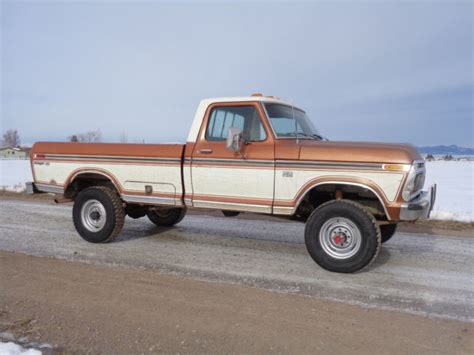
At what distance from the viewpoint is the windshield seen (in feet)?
18.2

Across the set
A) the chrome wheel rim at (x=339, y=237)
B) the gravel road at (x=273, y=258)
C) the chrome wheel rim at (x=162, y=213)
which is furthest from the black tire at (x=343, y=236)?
the chrome wheel rim at (x=162, y=213)

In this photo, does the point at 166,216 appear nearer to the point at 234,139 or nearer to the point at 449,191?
the point at 234,139

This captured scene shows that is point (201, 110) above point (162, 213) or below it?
above

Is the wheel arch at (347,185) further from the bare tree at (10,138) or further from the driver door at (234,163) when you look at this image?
the bare tree at (10,138)

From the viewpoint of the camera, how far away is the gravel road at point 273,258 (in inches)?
168

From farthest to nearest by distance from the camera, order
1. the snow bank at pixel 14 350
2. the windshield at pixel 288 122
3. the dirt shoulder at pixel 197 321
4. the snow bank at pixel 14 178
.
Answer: the snow bank at pixel 14 178 < the windshield at pixel 288 122 < the dirt shoulder at pixel 197 321 < the snow bank at pixel 14 350

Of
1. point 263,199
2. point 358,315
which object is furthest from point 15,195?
point 358,315

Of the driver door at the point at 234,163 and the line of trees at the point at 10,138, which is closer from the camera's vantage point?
the driver door at the point at 234,163

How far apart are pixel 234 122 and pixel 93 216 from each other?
2.96 m

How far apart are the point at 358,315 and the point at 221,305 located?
1.36 m

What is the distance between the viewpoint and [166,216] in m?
7.86

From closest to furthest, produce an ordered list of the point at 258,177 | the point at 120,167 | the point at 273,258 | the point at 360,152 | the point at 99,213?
1. the point at 360,152
2. the point at 258,177
3. the point at 273,258
4. the point at 120,167
5. the point at 99,213

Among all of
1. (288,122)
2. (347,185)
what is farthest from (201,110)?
(347,185)

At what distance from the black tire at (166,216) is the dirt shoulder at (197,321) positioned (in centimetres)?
325
